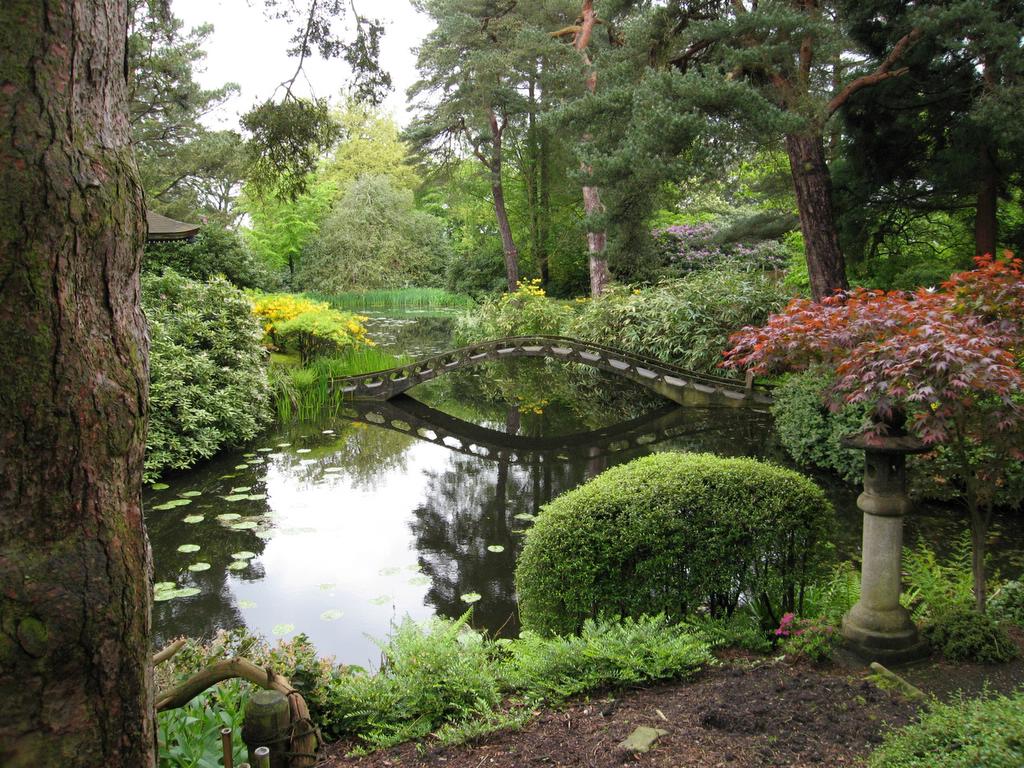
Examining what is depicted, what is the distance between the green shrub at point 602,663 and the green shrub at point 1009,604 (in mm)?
1831

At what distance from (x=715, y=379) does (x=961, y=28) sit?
18.7ft

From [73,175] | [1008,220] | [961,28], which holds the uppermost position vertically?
[961,28]

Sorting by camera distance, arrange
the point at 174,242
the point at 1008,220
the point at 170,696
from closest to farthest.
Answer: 1. the point at 170,696
2. the point at 1008,220
3. the point at 174,242

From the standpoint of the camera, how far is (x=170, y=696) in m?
2.32

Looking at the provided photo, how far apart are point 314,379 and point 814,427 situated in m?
8.41

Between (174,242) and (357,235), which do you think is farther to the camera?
(357,235)

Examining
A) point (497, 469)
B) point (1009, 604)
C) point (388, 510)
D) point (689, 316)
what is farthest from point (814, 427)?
point (689, 316)

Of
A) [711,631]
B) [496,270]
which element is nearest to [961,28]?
[711,631]

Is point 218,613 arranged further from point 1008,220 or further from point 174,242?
point 174,242

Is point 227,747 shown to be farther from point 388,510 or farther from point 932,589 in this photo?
point 388,510

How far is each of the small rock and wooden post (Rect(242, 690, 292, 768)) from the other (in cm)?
115

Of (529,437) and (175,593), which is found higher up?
(529,437)

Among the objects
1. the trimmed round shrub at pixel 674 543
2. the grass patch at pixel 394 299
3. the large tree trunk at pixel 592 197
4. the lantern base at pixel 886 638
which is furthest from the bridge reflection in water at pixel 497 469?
the grass patch at pixel 394 299

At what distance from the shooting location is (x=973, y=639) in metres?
3.34
